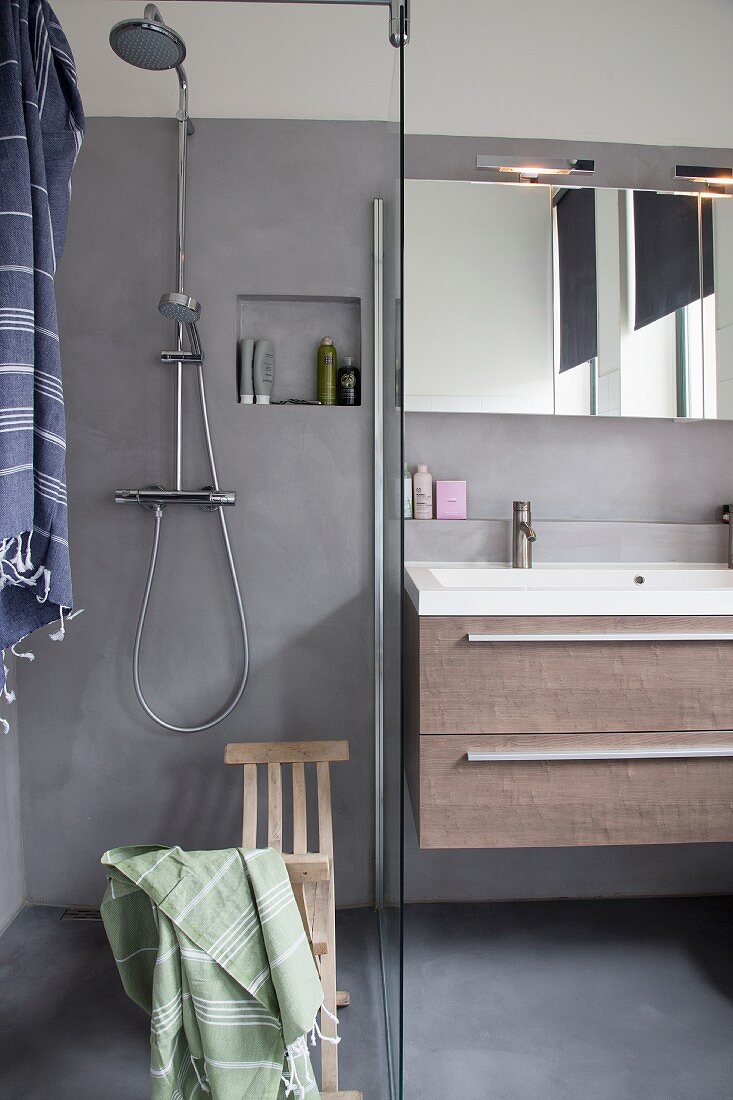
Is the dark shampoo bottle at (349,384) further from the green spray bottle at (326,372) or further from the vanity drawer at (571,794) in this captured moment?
the vanity drawer at (571,794)

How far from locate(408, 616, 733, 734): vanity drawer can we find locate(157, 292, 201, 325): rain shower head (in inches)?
36.8

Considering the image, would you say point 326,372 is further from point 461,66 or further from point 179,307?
point 461,66

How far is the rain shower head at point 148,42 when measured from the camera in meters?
1.45

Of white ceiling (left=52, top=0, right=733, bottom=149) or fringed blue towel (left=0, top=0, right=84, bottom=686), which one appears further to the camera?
white ceiling (left=52, top=0, right=733, bottom=149)

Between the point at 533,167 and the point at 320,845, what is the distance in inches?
73.4

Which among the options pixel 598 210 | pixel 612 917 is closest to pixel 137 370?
pixel 598 210

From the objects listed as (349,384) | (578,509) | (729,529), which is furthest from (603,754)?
(349,384)

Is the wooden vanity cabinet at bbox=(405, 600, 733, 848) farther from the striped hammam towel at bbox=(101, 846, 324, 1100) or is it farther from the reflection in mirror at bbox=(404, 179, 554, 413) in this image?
the reflection in mirror at bbox=(404, 179, 554, 413)

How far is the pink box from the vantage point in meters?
2.01

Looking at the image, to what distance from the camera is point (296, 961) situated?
111 centimetres

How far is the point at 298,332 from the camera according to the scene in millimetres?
2014

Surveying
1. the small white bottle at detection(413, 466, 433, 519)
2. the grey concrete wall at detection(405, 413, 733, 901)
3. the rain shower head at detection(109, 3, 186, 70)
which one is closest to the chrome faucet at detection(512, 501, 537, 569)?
the grey concrete wall at detection(405, 413, 733, 901)

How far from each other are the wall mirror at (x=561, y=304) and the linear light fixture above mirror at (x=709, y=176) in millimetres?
69

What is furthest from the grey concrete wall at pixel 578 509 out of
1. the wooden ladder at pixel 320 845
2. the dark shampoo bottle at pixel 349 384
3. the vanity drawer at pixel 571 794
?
the vanity drawer at pixel 571 794
